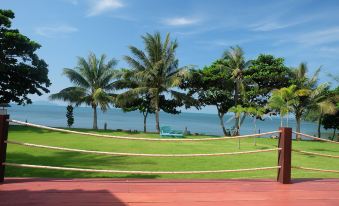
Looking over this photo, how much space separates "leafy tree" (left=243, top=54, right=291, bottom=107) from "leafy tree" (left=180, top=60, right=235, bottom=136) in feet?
4.44

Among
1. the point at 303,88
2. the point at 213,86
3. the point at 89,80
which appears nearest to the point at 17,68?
the point at 89,80

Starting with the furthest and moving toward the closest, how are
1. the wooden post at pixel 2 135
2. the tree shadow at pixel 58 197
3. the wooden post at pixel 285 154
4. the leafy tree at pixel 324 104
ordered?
the leafy tree at pixel 324 104
the wooden post at pixel 285 154
the wooden post at pixel 2 135
the tree shadow at pixel 58 197

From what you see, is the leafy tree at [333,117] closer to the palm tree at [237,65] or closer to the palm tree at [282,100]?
the palm tree at [237,65]

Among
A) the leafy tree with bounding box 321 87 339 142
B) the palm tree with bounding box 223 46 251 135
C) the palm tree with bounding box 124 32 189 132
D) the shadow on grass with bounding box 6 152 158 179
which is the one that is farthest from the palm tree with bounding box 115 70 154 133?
the shadow on grass with bounding box 6 152 158 179

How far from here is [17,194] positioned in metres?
3.55

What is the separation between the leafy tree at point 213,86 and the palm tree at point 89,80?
553 centimetres

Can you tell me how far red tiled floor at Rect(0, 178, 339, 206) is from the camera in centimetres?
351

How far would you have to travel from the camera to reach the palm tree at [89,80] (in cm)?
2598

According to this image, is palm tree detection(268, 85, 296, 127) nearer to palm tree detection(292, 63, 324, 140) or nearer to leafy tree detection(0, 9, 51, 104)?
palm tree detection(292, 63, 324, 140)

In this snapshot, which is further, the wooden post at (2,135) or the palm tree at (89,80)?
the palm tree at (89,80)

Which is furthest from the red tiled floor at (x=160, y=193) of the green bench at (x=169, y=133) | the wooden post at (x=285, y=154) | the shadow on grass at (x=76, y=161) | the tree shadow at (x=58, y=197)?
the green bench at (x=169, y=133)

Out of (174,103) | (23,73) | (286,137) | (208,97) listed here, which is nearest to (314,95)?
(208,97)

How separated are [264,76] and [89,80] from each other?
12.6 meters

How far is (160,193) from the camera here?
3918 millimetres
